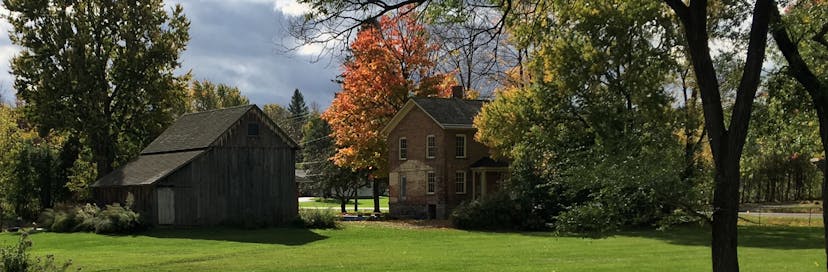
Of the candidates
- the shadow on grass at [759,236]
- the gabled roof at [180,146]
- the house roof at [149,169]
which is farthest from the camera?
the gabled roof at [180,146]

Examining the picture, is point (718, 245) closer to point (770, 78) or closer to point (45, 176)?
point (770, 78)

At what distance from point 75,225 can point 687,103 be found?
29964mm

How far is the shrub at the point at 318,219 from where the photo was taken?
40.5m

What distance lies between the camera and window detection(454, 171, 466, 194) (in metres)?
48.2

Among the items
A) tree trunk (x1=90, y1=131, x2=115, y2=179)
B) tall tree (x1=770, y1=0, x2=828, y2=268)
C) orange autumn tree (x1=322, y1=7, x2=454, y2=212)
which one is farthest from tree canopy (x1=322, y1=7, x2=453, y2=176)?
tall tree (x1=770, y1=0, x2=828, y2=268)

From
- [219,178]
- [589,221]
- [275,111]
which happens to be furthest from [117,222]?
[275,111]

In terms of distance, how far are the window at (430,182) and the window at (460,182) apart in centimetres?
129

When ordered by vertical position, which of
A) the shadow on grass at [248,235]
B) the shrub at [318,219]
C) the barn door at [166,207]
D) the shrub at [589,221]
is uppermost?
the shrub at [589,221]

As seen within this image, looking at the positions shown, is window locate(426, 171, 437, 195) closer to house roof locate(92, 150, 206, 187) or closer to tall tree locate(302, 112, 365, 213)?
tall tree locate(302, 112, 365, 213)

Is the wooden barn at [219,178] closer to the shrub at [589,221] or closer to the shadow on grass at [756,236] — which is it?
the shadow on grass at [756,236]

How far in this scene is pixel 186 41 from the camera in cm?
5306

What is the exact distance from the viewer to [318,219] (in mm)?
40844

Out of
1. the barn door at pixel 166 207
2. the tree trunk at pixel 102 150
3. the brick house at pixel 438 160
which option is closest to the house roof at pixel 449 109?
the brick house at pixel 438 160

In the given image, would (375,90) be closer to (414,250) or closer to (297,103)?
(414,250)
